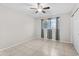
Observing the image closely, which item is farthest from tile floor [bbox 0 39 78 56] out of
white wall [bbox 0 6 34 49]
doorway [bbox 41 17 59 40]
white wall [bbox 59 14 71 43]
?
doorway [bbox 41 17 59 40]

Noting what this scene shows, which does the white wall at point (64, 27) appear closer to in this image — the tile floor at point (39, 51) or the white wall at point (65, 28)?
the white wall at point (65, 28)

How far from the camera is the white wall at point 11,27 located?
3.41 m

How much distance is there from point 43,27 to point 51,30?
28.9 inches

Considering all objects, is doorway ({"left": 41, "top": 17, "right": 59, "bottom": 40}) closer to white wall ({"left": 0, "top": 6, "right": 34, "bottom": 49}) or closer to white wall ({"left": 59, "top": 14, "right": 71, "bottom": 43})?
white wall ({"left": 59, "top": 14, "right": 71, "bottom": 43})

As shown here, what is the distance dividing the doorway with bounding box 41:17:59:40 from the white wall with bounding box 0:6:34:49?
7.04 ft

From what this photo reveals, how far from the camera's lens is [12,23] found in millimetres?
3936

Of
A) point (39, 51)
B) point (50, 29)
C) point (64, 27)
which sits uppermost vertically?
point (64, 27)

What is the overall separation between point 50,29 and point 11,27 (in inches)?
132

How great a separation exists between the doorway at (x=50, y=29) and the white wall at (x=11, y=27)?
2145 millimetres

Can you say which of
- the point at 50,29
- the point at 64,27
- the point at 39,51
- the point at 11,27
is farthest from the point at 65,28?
the point at 11,27

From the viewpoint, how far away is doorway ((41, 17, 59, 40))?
239 inches

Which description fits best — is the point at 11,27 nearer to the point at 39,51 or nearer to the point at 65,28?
the point at 39,51

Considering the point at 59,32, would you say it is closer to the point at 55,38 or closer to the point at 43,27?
the point at 55,38

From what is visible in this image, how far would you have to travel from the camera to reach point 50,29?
648cm
